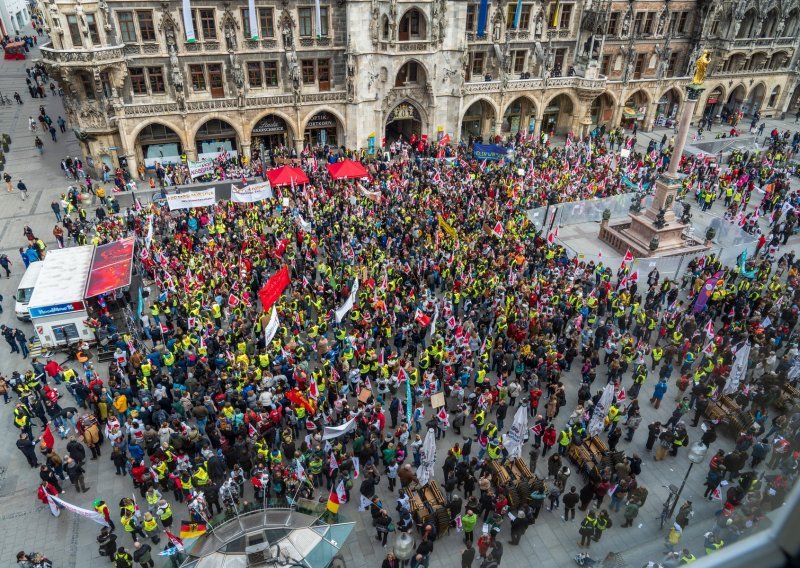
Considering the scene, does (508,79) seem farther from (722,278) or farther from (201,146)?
(722,278)

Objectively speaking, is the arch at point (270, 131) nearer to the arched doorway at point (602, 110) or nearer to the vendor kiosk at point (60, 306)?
the vendor kiosk at point (60, 306)

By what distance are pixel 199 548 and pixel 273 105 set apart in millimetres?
38154

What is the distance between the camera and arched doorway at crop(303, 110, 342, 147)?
159 ft

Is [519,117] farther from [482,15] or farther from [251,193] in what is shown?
[251,193]

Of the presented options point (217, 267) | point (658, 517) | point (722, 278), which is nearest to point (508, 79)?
point (722, 278)

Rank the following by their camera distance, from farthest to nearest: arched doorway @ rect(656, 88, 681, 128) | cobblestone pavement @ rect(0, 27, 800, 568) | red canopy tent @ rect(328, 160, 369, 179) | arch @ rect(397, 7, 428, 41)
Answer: arched doorway @ rect(656, 88, 681, 128)
arch @ rect(397, 7, 428, 41)
red canopy tent @ rect(328, 160, 369, 179)
cobblestone pavement @ rect(0, 27, 800, 568)

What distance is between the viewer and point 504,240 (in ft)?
104

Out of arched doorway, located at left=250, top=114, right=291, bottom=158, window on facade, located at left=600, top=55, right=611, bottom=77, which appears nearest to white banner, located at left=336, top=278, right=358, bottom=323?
arched doorway, located at left=250, top=114, right=291, bottom=158

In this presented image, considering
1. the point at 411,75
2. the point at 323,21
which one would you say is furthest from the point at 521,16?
the point at 323,21

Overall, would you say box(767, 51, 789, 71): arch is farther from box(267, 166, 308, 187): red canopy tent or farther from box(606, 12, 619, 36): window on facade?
box(267, 166, 308, 187): red canopy tent

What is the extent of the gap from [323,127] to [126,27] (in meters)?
16.1

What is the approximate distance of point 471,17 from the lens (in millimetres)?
48812

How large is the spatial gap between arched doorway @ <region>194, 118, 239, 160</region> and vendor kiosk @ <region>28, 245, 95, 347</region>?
22032 mm

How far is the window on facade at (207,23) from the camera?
41.6 m
